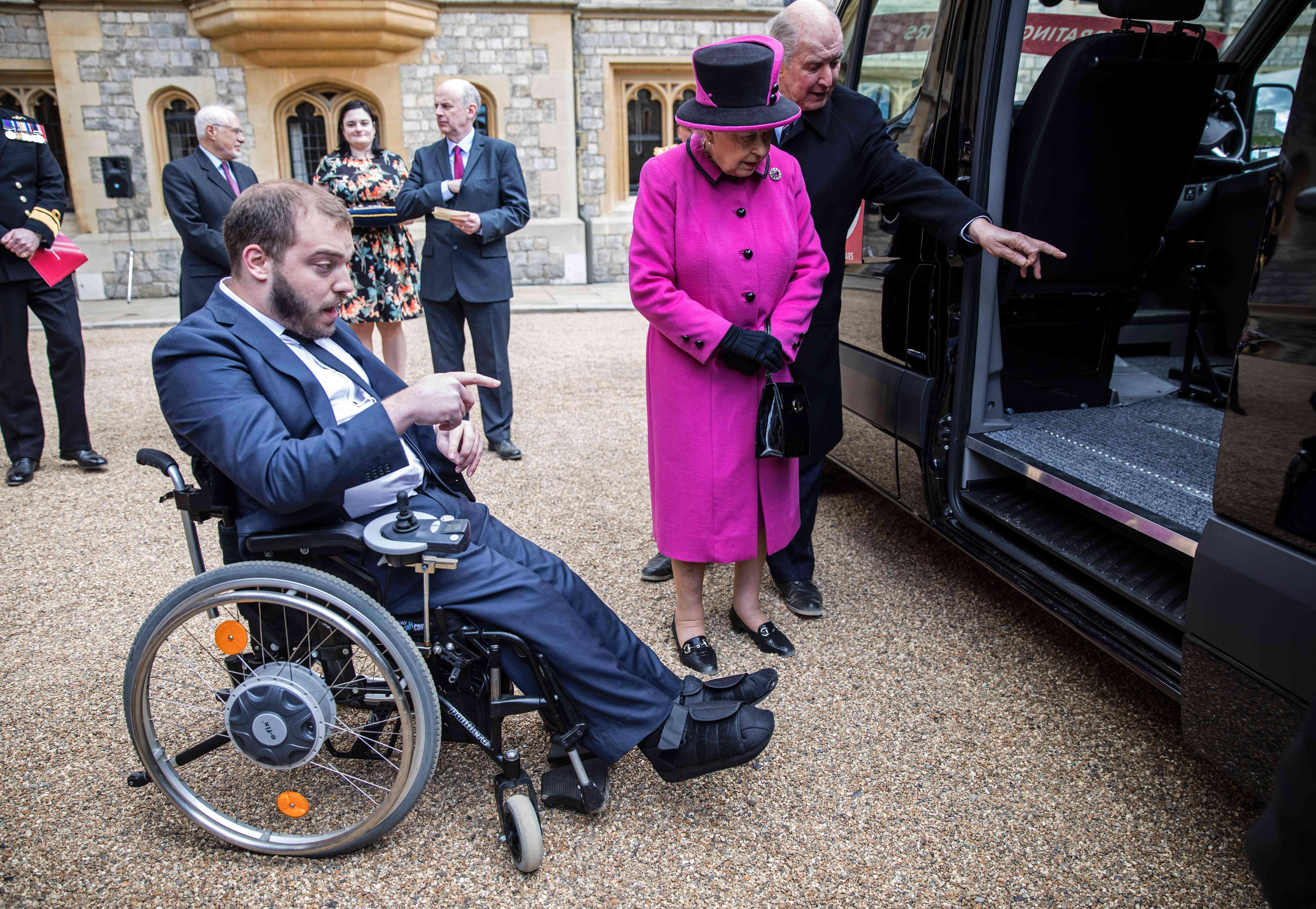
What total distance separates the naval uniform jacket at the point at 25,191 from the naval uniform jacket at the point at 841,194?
3.90 meters

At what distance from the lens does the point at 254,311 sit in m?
1.99

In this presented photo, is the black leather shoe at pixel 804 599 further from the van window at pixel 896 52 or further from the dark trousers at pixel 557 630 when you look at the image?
the van window at pixel 896 52

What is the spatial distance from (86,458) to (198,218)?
1452 mm

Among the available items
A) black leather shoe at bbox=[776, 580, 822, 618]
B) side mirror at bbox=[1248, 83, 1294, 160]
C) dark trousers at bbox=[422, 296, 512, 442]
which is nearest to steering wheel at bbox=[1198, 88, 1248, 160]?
side mirror at bbox=[1248, 83, 1294, 160]

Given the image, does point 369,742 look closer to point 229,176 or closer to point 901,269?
point 901,269

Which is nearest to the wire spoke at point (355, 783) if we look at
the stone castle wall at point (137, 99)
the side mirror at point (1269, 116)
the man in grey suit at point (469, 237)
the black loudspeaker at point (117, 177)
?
the man in grey suit at point (469, 237)

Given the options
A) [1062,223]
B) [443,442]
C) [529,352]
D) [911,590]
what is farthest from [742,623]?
[529,352]

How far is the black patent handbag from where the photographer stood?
8.52 feet

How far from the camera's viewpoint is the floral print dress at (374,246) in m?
5.34

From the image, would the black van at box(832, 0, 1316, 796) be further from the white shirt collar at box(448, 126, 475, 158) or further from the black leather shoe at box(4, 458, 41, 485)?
the black leather shoe at box(4, 458, 41, 485)

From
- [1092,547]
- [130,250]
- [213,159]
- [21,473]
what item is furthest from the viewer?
[130,250]

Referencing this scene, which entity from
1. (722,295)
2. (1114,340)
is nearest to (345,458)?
(722,295)

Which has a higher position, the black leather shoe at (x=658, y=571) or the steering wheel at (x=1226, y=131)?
the steering wheel at (x=1226, y=131)

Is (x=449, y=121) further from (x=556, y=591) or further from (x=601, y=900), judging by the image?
(x=601, y=900)
